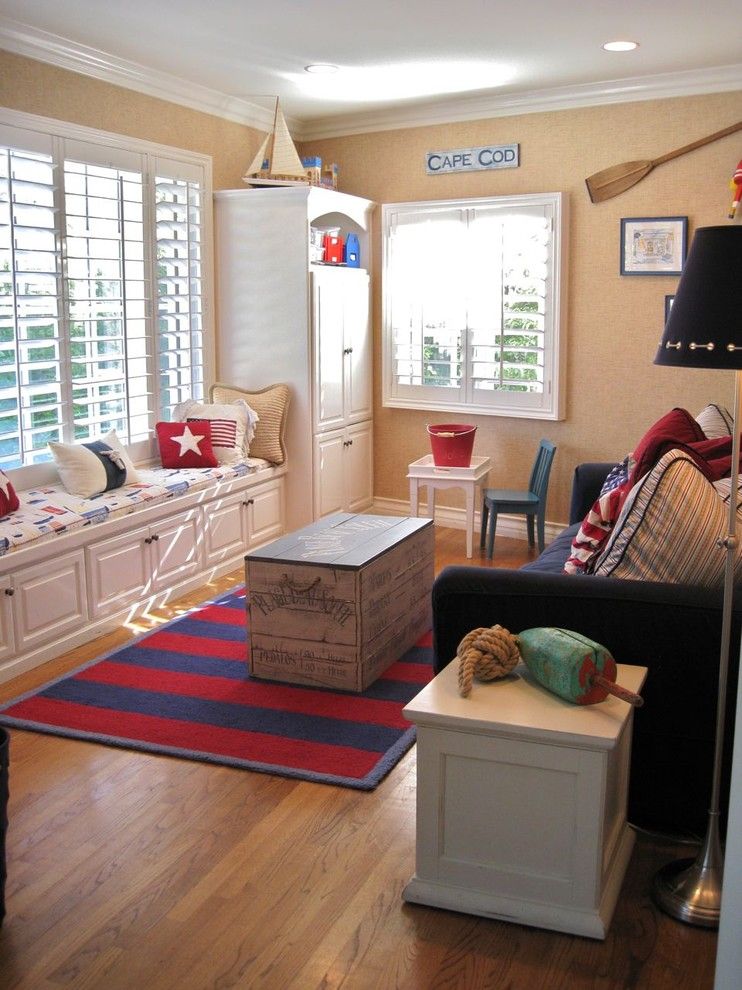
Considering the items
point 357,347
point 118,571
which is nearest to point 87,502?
point 118,571

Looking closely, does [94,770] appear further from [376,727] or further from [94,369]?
[94,369]

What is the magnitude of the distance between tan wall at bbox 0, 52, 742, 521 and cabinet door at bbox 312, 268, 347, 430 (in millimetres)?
557

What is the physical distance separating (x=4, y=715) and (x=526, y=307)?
349 cm

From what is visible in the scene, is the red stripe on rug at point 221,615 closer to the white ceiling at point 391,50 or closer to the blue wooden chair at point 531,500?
the blue wooden chair at point 531,500

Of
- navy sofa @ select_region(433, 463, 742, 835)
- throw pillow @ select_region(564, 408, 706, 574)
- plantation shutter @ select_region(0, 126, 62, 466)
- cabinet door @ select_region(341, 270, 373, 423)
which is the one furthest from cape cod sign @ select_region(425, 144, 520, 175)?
navy sofa @ select_region(433, 463, 742, 835)

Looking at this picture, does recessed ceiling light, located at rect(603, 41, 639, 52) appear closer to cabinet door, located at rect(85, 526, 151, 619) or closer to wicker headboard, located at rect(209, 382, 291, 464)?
wicker headboard, located at rect(209, 382, 291, 464)

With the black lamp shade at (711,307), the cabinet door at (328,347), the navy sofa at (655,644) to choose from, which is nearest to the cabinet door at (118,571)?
the cabinet door at (328,347)

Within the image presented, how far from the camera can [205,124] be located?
5.41 m

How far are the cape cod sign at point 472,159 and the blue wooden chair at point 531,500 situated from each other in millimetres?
1576

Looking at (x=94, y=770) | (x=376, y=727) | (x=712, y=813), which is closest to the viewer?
(x=712, y=813)

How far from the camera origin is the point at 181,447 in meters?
5.12

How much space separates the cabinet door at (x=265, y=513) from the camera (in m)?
5.39

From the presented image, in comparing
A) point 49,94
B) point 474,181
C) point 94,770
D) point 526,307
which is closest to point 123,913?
point 94,770

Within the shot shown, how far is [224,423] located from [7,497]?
153 centimetres
